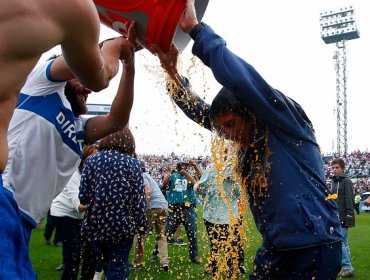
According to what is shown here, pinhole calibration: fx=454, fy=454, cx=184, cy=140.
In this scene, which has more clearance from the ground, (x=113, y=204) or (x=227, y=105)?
(x=227, y=105)

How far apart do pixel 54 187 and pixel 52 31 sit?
1236 mm

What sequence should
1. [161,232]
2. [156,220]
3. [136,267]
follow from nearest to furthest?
[136,267], [161,232], [156,220]

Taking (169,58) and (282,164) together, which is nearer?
(282,164)

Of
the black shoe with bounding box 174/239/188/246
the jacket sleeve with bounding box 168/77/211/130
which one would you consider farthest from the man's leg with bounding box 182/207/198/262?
the jacket sleeve with bounding box 168/77/211/130

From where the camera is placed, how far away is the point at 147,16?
2438 mm

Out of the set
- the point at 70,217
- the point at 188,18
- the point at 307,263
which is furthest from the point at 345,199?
the point at 188,18

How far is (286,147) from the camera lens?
2.70 metres

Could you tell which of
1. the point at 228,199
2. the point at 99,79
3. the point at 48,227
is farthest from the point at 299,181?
the point at 48,227

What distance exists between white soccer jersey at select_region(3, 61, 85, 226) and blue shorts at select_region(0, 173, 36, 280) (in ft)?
2.70

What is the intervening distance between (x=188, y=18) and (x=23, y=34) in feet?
4.14

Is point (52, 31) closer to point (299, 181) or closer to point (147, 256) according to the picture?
point (299, 181)

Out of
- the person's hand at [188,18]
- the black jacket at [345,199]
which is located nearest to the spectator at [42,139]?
the person's hand at [188,18]

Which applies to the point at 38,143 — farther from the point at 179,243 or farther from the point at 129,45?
the point at 179,243

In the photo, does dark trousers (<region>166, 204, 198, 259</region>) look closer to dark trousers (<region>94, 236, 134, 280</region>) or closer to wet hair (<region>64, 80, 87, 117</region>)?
dark trousers (<region>94, 236, 134, 280</region>)
